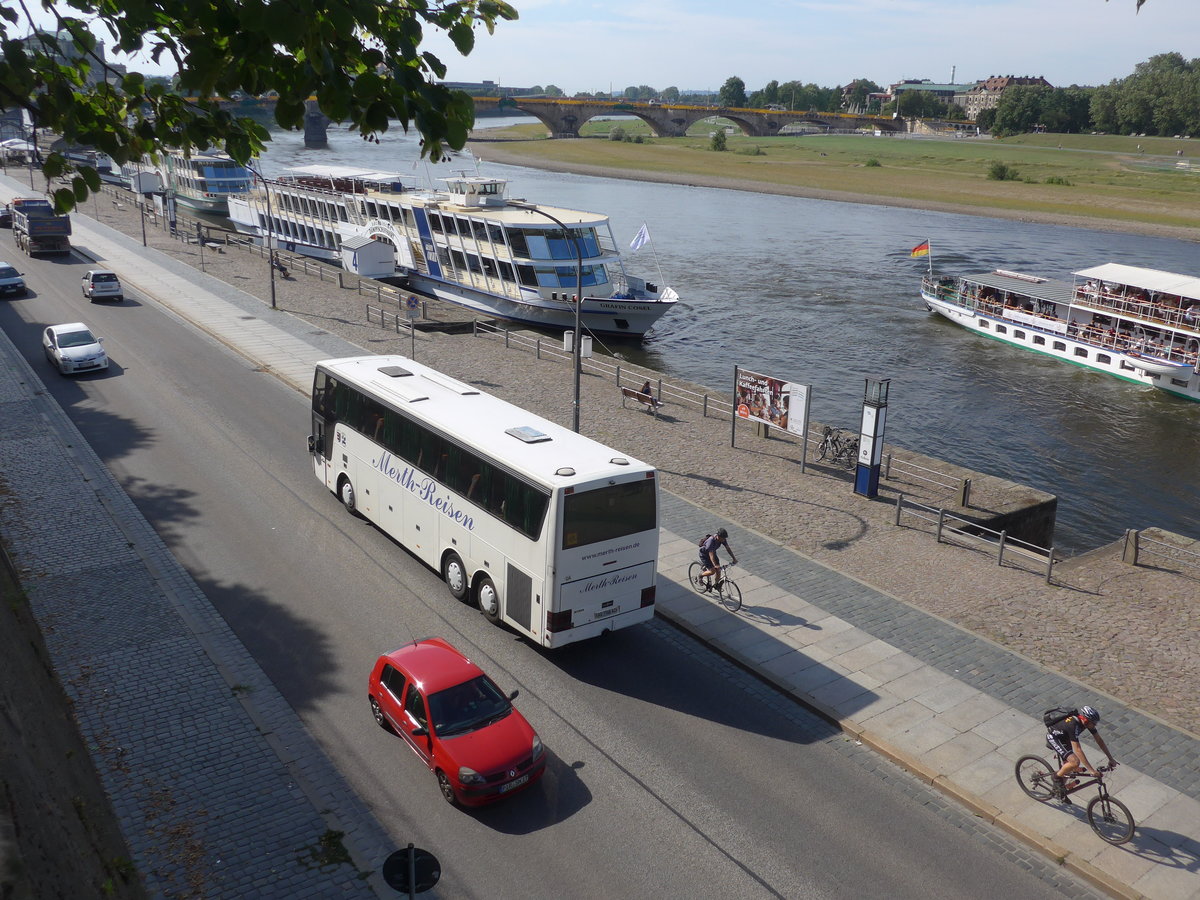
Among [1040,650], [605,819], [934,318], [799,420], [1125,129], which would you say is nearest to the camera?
[605,819]

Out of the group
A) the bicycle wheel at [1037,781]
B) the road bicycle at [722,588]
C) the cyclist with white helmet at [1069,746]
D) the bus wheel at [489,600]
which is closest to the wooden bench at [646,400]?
the road bicycle at [722,588]

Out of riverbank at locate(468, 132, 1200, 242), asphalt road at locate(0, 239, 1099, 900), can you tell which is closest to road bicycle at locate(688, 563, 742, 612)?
asphalt road at locate(0, 239, 1099, 900)

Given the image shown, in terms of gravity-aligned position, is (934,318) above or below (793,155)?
below

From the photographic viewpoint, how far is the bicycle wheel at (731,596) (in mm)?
16862

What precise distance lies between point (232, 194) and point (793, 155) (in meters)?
99.8

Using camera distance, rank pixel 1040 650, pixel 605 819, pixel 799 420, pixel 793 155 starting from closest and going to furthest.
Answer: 1. pixel 605 819
2. pixel 1040 650
3. pixel 799 420
4. pixel 793 155

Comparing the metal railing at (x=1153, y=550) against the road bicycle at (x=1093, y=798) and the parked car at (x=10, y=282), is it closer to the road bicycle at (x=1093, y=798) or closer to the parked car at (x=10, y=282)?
the road bicycle at (x=1093, y=798)

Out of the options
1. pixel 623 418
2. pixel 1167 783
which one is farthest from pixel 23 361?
pixel 1167 783

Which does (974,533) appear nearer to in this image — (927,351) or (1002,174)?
(927,351)

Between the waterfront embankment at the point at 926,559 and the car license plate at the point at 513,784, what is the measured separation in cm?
879

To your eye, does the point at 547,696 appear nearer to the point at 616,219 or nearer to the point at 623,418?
the point at 623,418

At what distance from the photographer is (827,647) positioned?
1566 cm

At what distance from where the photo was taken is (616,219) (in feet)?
289

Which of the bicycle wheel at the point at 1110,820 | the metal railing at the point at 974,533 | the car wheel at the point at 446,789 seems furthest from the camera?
the metal railing at the point at 974,533
